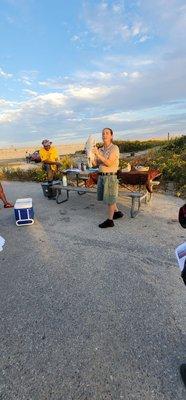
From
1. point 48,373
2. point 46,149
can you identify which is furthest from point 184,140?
point 48,373

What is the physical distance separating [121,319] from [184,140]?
1438cm

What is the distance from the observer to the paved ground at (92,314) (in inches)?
101

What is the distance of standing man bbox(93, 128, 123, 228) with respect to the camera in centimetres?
559

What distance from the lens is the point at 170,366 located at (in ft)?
8.82

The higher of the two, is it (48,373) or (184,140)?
(184,140)

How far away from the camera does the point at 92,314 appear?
3414mm

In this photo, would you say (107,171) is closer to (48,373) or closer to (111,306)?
(111,306)

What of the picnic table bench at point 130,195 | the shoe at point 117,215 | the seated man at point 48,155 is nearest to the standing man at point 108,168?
the shoe at point 117,215

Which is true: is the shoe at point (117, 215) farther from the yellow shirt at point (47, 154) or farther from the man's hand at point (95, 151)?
the yellow shirt at point (47, 154)

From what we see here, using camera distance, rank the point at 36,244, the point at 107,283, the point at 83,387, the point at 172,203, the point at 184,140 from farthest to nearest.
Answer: the point at 184,140
the point at 172,203
the point at 36,244
the point at 107,283
the point at 83,387

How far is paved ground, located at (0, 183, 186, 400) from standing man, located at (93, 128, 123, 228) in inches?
24.6

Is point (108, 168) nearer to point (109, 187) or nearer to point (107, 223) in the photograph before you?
point (109, 187)

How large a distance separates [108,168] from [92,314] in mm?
2925

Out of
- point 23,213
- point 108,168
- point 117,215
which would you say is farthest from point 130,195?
point 23,213
